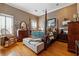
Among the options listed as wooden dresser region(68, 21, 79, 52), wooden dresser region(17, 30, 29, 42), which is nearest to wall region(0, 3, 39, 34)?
wooden dresser region(17, 30, 29, 42)

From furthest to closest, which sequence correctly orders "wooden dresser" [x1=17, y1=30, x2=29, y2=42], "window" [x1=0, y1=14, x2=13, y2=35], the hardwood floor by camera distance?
"wooden dresser" [x1=17, y1=30, x2=29, y2=42] < the hardwood floor < "window" [x1=0, y1=14, x2=13, y2=35]

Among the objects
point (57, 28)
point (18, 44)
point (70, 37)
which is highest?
point (57, 28)

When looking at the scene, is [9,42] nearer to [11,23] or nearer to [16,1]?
[11,23]

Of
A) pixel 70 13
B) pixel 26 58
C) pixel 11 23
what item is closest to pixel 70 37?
pixel 70 13

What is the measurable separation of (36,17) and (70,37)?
1549 mm

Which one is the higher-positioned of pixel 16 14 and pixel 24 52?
pixel 16 14

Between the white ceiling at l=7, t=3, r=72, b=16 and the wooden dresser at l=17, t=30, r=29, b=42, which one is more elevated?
the white ceiling at l=7, t=3, r=72, b=16

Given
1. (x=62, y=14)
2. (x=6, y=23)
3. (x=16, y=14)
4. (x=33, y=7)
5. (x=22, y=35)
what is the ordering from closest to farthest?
(x=6, y=23), (x=16, y=14), (x=33, y=7), (x=22, y=35), (x=62, y=14)

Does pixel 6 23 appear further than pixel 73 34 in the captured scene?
No

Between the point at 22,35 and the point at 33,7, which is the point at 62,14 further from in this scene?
the point at 22,35

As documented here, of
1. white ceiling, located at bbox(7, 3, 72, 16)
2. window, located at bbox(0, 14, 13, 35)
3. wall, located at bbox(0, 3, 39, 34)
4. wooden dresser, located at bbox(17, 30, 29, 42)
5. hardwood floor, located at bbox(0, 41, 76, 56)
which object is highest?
white ceiling, located at bbox(7, 3, 72, 16)

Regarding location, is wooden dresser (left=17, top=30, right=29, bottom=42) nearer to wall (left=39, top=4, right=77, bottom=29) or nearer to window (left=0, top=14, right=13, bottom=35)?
window (left=0, top=14, right=13, bottom=35)

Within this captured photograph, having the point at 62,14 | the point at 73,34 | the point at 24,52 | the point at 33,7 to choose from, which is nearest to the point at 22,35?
the point at 24,52

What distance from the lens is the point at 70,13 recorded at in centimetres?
392
